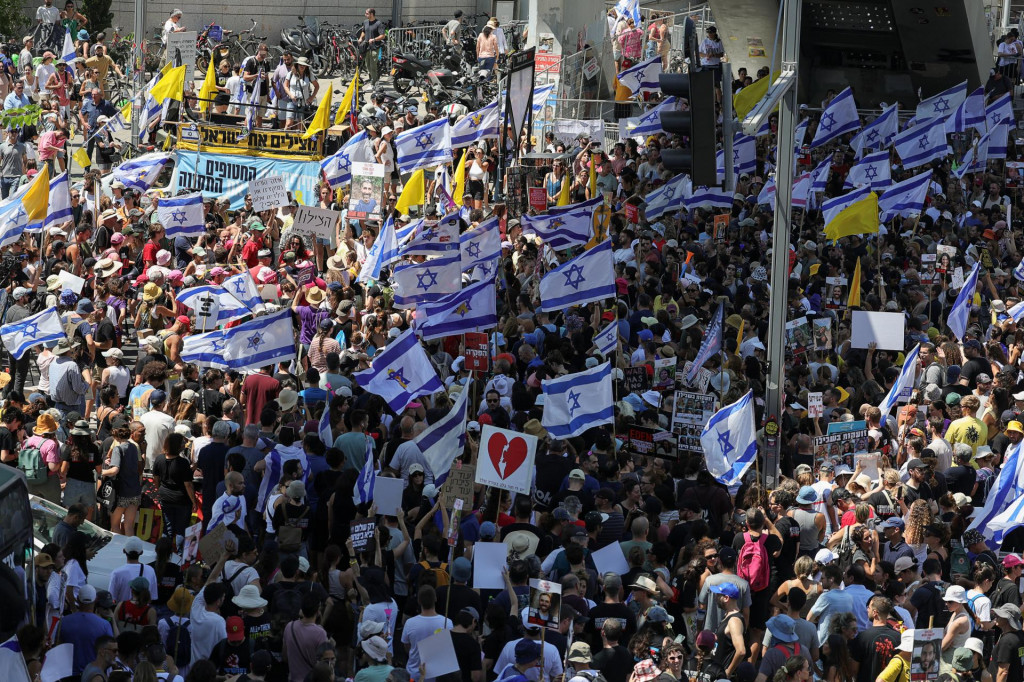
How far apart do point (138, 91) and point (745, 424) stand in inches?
745

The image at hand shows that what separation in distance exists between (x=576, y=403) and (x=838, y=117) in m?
13.0

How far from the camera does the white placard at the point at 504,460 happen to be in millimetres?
11891

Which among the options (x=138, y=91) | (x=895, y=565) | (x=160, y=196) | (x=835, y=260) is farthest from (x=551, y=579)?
(x=138, y=91)

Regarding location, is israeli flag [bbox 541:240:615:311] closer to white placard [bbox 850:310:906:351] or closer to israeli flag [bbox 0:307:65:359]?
white placard [bbox 850:310:906:351]

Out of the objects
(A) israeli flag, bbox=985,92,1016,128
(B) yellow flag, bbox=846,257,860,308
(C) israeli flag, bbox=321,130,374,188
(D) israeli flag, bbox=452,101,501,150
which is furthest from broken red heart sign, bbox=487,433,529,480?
(A) israeli flag, bbox=985,92,1016,128

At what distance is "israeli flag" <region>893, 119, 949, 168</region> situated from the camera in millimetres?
23734

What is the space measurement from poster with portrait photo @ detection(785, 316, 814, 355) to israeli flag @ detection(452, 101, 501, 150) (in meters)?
8.46

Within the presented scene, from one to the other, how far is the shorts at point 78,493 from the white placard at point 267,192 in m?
8.49

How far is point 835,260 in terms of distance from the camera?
21281 millimetres

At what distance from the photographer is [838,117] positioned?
25.2 meters

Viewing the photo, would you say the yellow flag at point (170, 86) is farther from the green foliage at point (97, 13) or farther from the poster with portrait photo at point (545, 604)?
the poster with portrait photo at point (545, 604)

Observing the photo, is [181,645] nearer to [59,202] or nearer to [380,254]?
[380,254]

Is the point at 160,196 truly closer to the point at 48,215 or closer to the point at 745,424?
the point at 48,215

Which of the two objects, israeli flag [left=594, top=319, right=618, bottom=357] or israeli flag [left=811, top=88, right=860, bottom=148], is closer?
israeli flag [left=594, top=319, right=618, bottom=357]
